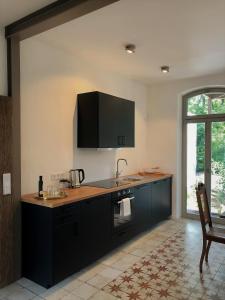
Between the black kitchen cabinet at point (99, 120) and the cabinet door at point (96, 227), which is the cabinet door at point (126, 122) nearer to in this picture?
the black kitchen cabinet at point (99, 120)

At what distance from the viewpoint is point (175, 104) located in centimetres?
493

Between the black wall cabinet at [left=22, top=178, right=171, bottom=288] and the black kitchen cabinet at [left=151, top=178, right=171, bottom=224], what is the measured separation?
3.88 feet

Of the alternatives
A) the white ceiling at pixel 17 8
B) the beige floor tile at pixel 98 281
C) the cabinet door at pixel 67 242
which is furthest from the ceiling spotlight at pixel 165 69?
the beige floor tile at pixel 98 281

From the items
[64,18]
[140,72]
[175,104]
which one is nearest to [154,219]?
[175,104]

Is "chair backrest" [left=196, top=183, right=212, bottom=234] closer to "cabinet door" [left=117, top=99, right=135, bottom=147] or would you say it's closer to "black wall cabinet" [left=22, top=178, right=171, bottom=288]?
"black wall cabinet" [left=22, top=178, right=171, bottom=288]

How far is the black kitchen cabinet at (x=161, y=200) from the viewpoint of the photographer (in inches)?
169

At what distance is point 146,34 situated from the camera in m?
2.82

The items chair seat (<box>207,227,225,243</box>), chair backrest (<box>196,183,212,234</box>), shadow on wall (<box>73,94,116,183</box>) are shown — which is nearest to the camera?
chair seat (<box>207,227,225,243</box>)

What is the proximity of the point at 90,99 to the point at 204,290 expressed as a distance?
8.58 feet

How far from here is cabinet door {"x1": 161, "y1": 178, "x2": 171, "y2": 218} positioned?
4621 millimetres

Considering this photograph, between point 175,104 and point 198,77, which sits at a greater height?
point 198,77

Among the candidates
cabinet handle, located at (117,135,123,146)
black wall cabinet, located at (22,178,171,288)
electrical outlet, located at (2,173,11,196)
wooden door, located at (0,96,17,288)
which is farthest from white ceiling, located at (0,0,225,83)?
black wall cabinet, located at (22,178,171,288)

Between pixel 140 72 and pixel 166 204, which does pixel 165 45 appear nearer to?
pixel 140 72

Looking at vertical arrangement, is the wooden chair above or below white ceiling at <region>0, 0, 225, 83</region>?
below
